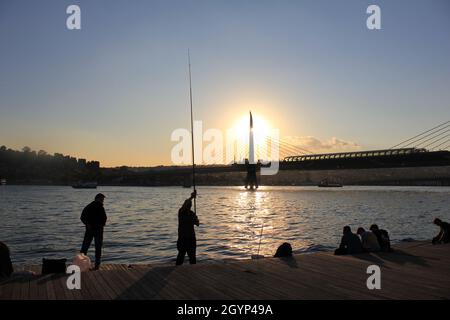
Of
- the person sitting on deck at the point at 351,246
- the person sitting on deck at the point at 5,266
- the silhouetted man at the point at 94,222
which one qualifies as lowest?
the person sitting on deck at the point at 351,246

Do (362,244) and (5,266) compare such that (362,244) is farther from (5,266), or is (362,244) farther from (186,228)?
(5,266)

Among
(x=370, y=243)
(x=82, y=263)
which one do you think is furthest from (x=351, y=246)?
(x=82, y=263)

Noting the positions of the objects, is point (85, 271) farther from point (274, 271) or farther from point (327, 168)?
point (327, 168)

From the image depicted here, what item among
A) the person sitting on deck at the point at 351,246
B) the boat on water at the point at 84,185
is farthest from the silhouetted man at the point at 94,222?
the boat on water at the point at 84,185

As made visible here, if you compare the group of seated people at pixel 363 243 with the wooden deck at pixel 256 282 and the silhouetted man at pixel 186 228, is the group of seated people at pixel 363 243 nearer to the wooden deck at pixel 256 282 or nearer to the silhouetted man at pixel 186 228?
the wooden deck at pixel 256 282

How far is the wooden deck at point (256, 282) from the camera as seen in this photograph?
8148 mm

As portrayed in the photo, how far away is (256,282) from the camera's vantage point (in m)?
9.23

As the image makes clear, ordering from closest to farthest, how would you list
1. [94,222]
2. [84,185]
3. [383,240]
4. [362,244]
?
1. [94,222]
2. [362,244]
3. [383,240]
4. [84,185]

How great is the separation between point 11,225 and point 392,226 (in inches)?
1377

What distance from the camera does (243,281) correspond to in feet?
30.6

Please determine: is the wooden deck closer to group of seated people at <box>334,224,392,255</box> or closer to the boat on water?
group of seated people at <box>334,224,392,255</box>

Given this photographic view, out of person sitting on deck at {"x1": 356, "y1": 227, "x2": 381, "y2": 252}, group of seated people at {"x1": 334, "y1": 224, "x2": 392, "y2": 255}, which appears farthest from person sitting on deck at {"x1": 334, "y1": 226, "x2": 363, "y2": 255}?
person sitting on deck at {"x1": 356, "y1": 227, "x2": 381, "y2": 252}

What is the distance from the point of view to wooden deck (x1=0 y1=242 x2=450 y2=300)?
8.15m

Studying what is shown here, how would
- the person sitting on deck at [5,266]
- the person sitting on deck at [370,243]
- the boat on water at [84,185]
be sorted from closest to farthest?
the person sitting on deck at [5,266]
the person sitting on deck at [370,243]
the boat on water at [84,185]
